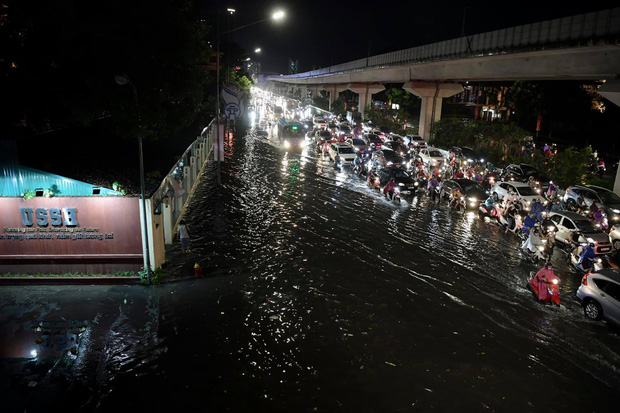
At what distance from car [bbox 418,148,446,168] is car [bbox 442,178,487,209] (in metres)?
9.33

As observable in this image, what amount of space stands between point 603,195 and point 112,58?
21.3 metres

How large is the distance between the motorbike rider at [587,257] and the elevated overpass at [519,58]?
13.0m

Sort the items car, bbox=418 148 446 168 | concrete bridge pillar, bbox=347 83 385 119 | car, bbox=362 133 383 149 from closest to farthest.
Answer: car, bbox=418 148 446 168
car, bbox=362 133 383 149
concrete bridge pillar, bbox=347 83 385 119

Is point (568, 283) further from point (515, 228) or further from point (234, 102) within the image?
point (234, 102)

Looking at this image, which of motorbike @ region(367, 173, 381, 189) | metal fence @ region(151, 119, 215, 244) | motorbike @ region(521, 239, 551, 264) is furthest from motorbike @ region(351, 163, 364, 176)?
motorbike @ region(521, 239, 551, 264)

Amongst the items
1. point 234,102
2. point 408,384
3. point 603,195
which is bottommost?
point 408,384

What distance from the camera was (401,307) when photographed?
1105 centimetres

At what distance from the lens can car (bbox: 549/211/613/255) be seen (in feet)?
49.3

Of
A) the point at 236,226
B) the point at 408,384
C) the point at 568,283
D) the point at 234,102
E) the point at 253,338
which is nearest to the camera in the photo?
the point at 408,384

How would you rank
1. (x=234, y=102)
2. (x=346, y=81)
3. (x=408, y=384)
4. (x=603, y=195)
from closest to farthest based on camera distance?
(x=408, y=384) < (x=603, y=195) < (x=234, y=102) < (x=346, y=81)

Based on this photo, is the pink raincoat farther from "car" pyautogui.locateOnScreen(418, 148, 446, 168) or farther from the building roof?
"car" pyautogui.locateOnScreen(418, 148, 446, 168)

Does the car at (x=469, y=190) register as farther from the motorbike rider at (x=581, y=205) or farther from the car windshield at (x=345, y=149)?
the car windshield at (x=345, y=149)

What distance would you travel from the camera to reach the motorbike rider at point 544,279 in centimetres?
1141

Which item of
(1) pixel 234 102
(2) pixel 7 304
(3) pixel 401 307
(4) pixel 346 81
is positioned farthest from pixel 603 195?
(4) pixel 346 81
